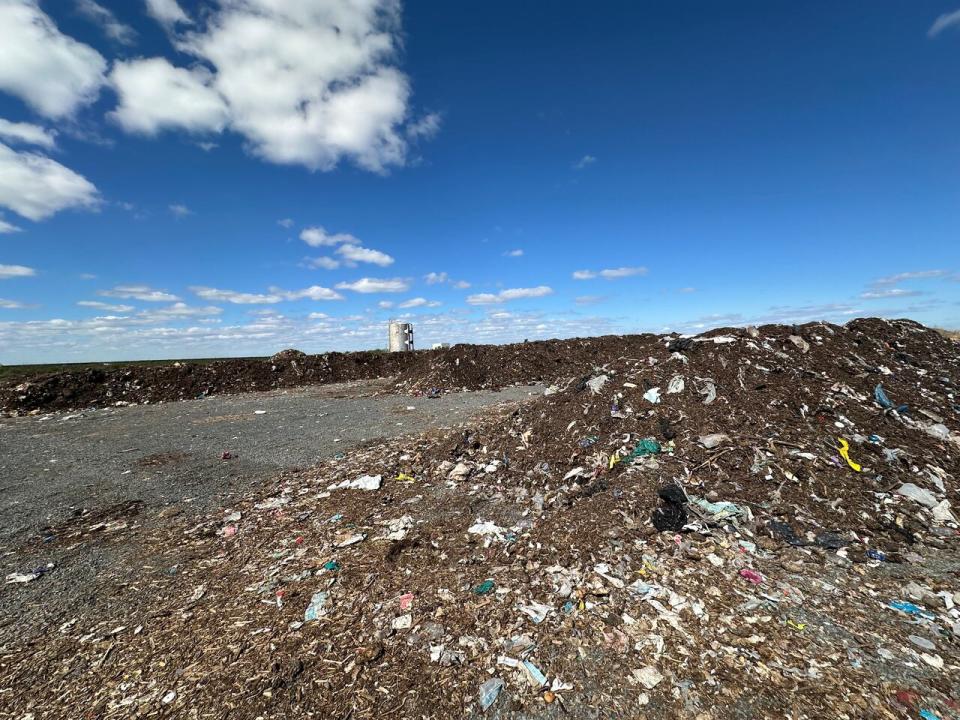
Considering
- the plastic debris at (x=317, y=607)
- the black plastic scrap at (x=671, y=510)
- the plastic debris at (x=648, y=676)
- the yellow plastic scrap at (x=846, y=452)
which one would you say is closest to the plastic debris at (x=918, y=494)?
the yellow plastic scrap at (x=846, y=452)

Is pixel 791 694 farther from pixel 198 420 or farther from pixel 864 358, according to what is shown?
pixel 198 420

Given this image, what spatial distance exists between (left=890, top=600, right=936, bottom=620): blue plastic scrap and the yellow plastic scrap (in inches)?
69.7

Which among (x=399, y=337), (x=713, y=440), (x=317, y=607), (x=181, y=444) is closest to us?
(x=317, y=607)

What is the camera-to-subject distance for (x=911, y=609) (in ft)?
8.63

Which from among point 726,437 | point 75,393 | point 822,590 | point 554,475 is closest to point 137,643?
point 554,475

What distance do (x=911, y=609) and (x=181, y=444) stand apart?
9.86 meters

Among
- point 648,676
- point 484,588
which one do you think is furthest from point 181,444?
point 648,676

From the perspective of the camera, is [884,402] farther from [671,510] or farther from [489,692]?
[489,692]

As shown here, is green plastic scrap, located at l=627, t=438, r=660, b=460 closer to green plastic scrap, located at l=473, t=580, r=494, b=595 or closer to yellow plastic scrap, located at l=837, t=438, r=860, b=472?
yellow plastic scrap, located at l=837, t=438, r=860, b=472

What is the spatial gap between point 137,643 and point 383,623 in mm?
1610

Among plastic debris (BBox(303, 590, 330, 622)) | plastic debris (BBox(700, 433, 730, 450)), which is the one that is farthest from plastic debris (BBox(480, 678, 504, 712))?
plastic debris (BBox(700, 433, 730, 450))

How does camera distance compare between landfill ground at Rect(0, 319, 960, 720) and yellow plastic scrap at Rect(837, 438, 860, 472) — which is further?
yellow plastic scrap at Rect(837, 438, 860, 472)

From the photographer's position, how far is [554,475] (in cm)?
467

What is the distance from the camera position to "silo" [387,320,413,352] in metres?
22.4
